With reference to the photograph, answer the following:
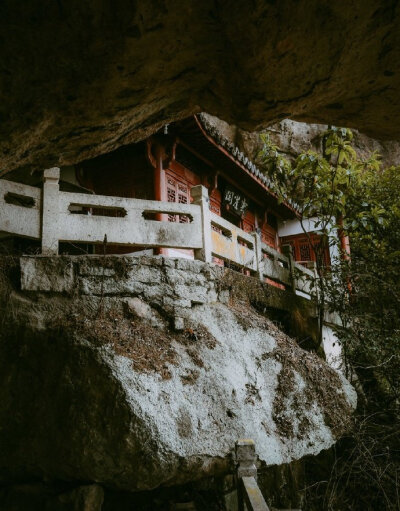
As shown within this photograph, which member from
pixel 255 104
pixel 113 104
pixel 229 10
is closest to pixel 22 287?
pixel 113 104

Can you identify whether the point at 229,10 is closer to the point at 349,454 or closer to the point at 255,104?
the point at 255,104

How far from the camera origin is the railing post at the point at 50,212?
5020 mm

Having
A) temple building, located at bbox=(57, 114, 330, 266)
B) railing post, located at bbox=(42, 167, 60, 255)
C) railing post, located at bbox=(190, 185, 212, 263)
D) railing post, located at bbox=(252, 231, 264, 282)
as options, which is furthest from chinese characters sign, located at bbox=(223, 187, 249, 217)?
railing post, located at bbox=(42, 167, 60, 255)

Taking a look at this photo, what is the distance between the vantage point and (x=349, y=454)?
682 centimetres

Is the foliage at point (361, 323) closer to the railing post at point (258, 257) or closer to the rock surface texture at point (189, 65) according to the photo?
the railing post at point (258, 257)

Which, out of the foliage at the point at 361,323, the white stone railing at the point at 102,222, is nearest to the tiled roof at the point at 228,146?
the foliage at the point at 361,323

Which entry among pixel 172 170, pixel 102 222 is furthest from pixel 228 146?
pixel 102 222

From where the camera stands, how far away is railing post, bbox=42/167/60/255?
16.5ft

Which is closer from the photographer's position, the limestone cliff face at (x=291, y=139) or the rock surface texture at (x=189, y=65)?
the rock surface texture at (x=189, y=65)

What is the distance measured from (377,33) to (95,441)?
12.9 feet

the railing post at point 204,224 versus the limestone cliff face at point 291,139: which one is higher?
the limestone cliff face at point 291,139

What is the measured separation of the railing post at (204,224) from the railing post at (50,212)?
198 centimetres

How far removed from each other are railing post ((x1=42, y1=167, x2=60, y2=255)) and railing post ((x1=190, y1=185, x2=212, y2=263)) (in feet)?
6.51

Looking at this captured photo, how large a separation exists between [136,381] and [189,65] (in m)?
2.87
